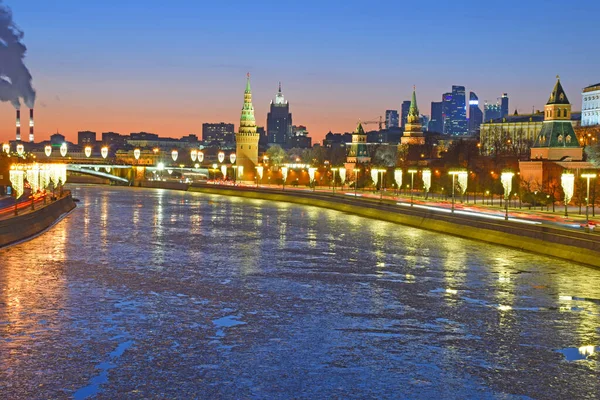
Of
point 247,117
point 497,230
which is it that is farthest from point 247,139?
point 497,230

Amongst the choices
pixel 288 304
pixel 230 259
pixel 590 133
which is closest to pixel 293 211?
pixel 230 259

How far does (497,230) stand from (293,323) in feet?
63.4

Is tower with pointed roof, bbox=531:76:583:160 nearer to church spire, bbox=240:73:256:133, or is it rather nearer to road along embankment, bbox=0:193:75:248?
road along embankment, bbox=0:193:75:248

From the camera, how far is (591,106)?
14838cm

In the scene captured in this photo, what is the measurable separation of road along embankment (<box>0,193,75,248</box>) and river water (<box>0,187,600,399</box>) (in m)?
1.93

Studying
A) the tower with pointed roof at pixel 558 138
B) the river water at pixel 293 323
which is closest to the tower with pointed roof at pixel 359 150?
the tower with pointed roof at pixel 558 138

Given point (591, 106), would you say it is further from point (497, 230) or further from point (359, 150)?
point (497, 230)

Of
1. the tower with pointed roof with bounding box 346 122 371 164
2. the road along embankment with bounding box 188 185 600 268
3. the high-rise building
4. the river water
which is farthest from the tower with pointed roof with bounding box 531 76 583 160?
the high-rise building

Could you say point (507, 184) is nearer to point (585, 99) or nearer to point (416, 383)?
point (416, 383)

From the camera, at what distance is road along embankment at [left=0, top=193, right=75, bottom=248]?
3136 cm

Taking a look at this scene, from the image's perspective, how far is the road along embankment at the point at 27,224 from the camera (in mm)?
31358

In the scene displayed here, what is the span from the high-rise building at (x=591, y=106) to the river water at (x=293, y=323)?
125838 mm

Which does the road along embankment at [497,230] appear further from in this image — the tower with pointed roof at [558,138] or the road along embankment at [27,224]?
the road along embankment at [27,224]

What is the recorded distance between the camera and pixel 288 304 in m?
19.1
